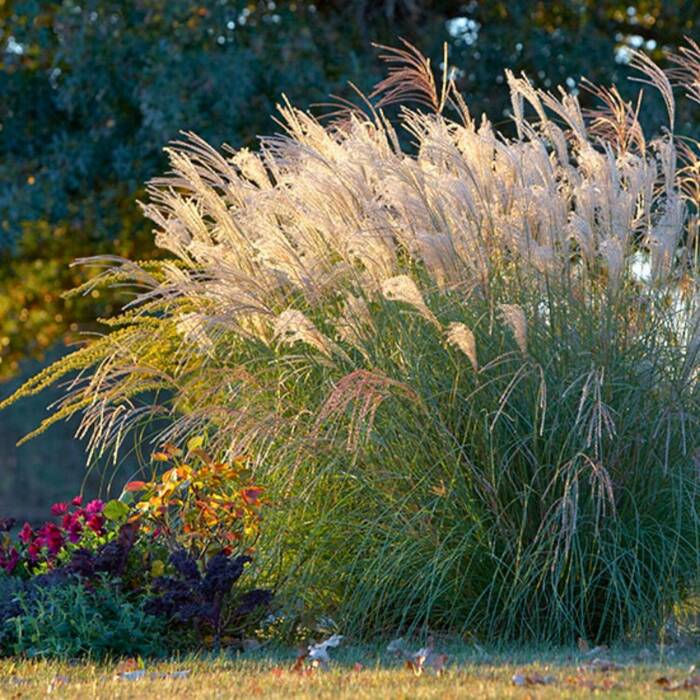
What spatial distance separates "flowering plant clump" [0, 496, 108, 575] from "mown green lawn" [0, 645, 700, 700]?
96 centimetres

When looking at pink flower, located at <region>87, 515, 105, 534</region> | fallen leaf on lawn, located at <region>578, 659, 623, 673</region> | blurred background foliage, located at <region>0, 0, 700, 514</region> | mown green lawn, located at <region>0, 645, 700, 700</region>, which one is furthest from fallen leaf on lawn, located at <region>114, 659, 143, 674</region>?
blurred background foliage, located at <region>0, 0, 700, 514</region>

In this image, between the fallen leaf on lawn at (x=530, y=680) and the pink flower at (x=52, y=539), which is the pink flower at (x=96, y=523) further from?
the fallen leaf on lawn at (x=530, y=680)

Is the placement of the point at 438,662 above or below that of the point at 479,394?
below

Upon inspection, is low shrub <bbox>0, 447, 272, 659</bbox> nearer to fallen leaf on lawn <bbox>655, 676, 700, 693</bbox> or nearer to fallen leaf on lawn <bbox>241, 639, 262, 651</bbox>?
fallen leaf on lawn <bbox>241, 639, 262, 651</bbox>

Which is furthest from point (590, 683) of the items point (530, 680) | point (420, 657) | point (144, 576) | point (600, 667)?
point (144, 576)

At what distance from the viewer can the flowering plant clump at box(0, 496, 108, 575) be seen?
21.6ft

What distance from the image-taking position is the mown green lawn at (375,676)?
4504mm

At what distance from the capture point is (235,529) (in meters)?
6.63

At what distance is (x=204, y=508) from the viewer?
255 inches

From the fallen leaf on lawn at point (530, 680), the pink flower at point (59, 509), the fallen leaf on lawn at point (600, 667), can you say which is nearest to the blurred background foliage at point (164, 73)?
the pink flower at point (59, 509)

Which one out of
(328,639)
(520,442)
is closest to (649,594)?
(520,442)

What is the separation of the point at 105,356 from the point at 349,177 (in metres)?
1.83

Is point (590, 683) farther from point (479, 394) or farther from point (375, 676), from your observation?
point (479, 394)

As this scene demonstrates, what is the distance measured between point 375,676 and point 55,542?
234 centimetres
